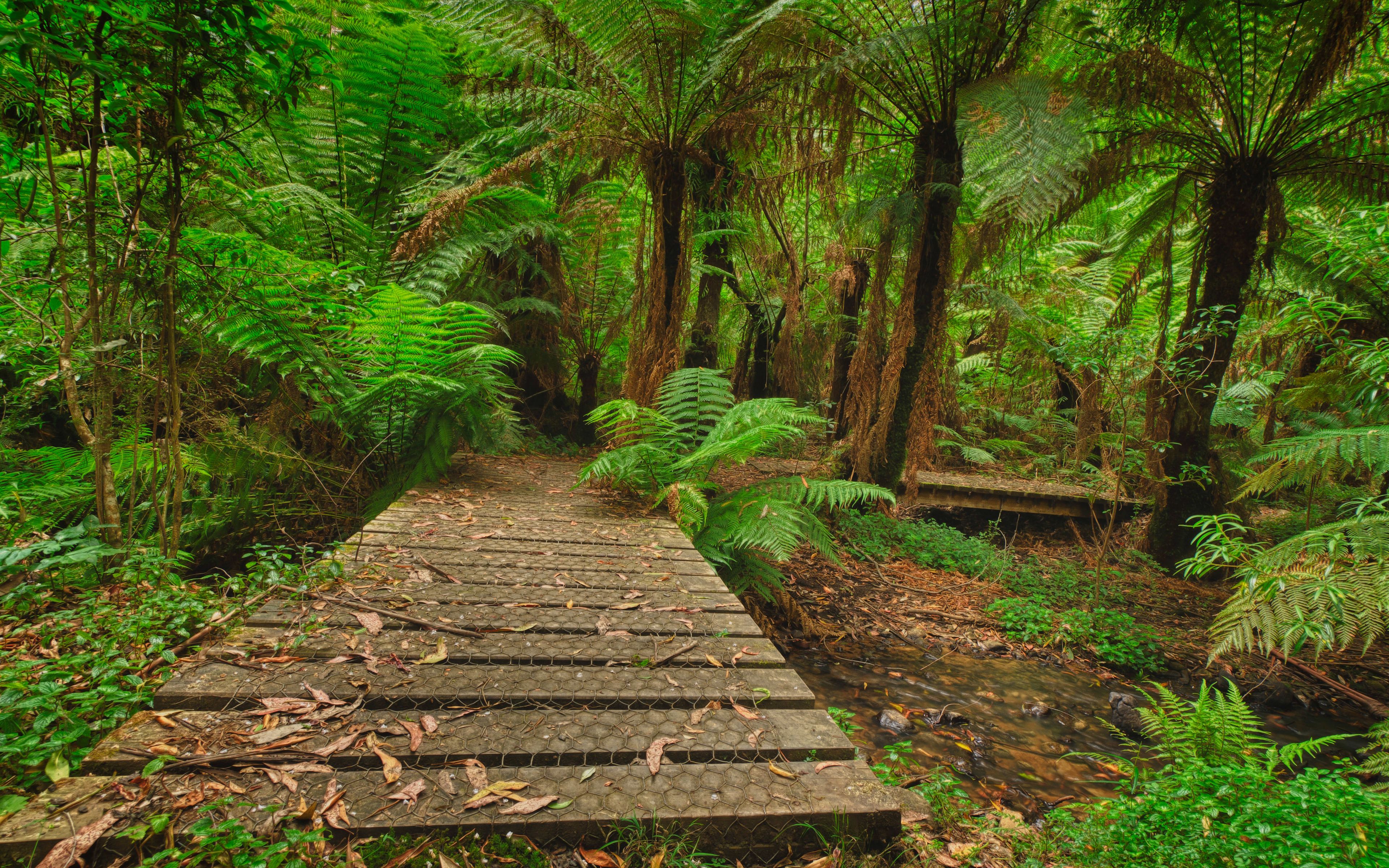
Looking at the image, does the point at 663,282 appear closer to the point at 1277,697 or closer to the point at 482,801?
the point at 482,801

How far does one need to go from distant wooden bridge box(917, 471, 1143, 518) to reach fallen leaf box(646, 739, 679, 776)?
17.0 ft

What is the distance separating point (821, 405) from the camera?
8.17 meters

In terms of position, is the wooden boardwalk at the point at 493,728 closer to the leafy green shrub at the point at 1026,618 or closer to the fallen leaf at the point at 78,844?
the fallen leaf at the point at 78,844

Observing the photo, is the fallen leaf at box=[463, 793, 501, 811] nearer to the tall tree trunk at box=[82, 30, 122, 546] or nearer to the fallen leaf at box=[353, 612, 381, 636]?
the fallen leaf at box=[353, 612, 381, 636]

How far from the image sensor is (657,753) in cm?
115

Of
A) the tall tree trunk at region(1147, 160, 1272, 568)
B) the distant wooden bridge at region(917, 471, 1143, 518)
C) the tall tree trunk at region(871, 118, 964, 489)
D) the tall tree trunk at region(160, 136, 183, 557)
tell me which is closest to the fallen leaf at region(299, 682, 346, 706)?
the tall tree trunk at region(160, 136, 183, 557)

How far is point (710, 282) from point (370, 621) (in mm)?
5087

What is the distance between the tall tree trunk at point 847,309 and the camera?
6898 mm

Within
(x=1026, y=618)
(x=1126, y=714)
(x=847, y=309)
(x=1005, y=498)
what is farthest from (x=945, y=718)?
(x=847, y=309)

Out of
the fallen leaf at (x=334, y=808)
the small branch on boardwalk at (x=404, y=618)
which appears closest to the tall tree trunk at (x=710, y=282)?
the small branch on boardwalk at (x=404, y=618)

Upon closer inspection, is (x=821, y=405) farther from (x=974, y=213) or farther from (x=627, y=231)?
(x=627, y=231)

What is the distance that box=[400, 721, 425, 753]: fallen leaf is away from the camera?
1.10m

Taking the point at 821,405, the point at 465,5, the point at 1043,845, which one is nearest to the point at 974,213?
the point at 821,405

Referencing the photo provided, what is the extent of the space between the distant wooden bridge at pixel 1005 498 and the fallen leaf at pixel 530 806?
17.8ft
